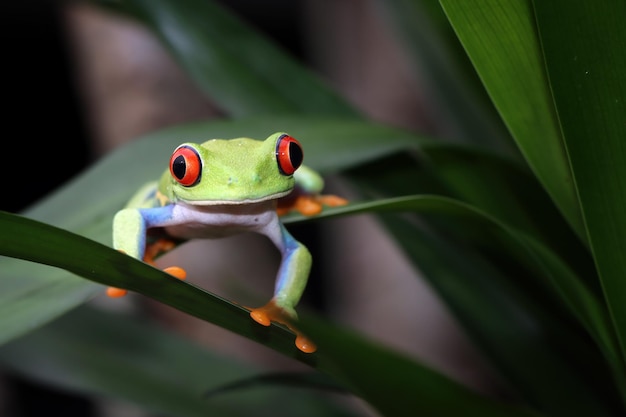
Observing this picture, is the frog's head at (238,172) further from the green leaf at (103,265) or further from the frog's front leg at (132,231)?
the green leaf at (103,265)

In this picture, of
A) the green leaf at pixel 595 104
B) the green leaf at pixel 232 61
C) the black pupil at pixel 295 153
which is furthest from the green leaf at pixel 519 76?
the green leaf at pixel 232 61

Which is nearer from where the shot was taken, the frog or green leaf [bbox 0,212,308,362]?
green leaf [bbox 0,212,308,362]

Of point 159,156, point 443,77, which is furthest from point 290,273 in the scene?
point 443,77

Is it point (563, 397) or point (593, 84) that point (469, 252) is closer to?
point (563, 397)

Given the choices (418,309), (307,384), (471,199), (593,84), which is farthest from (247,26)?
(418,309)

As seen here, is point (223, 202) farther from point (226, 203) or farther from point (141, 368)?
point (141, 368)

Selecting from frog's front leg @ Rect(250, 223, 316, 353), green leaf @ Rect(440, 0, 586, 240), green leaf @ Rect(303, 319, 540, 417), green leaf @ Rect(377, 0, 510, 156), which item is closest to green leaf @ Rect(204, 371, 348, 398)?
frog's front leg @ Rect(250, 223, 316, 353)

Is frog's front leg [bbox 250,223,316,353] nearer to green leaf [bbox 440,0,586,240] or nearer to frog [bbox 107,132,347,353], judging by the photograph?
frog [bbox 107,132,347,353]
